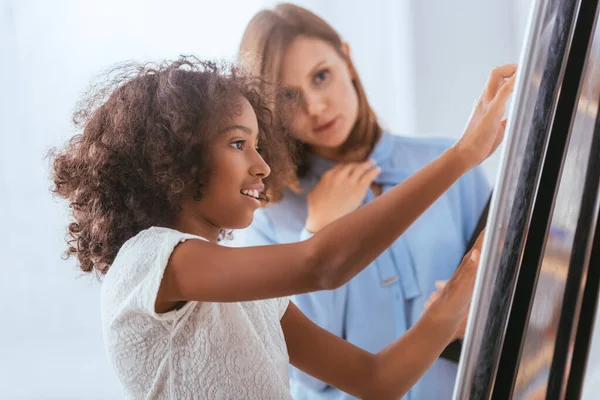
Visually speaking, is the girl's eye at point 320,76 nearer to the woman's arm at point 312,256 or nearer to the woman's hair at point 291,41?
the woman's hair at point 291,41

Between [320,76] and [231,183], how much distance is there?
0.67 m

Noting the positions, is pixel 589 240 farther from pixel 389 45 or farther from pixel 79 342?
pixel 79 342

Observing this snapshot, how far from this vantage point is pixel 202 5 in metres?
1.46

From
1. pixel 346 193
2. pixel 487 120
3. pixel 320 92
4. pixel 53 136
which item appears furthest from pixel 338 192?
pixel 487 120

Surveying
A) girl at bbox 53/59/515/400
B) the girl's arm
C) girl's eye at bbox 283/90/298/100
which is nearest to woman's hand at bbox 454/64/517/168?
girl at bbox 53/59/515/400

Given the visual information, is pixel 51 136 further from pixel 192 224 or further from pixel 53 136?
pixel 192 224

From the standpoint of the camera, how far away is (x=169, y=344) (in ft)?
1.89

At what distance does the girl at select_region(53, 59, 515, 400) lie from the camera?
518 mm

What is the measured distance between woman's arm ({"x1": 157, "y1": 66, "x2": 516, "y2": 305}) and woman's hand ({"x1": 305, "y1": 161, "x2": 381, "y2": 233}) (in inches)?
27.3

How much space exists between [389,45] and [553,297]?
1.08 m

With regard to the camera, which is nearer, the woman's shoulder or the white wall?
the woman's shoulder

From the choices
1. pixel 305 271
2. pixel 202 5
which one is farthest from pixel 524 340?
pixel 202 5

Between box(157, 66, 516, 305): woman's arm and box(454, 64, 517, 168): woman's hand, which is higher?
box(454, 64, 517, 168): woman's hand

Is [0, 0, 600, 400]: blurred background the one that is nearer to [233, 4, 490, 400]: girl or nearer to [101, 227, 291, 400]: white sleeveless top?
[233, 4, 490, 400]: girl
